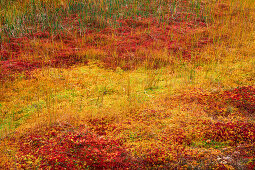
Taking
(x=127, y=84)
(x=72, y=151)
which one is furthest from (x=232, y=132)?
(x=127, y=84)

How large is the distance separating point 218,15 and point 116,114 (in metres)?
8.09

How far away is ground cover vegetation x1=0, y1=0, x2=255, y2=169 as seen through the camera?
3254mm

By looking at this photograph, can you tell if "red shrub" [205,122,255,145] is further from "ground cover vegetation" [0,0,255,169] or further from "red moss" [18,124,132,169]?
"red moss" [18,124,132,169]

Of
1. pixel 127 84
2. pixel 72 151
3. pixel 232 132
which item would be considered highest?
pixel 232 132

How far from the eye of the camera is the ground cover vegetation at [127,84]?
3.25 metres

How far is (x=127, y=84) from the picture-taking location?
19.0ft

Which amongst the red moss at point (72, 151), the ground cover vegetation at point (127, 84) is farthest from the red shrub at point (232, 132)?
the red moss at point (72, 151)

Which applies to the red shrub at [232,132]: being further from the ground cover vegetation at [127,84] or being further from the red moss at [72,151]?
the red moss at [72,151]

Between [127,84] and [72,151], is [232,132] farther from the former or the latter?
[127,84]

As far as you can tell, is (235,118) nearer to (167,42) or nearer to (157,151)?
(157,151)

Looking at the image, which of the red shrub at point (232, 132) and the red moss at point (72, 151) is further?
the red shrub at point (232, 132)

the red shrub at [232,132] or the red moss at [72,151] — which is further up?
the red shrub at [232,132]

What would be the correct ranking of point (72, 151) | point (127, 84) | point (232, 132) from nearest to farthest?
point (72, 151) → point (232, 132) → point (127, 84)

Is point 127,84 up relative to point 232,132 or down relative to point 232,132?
down
